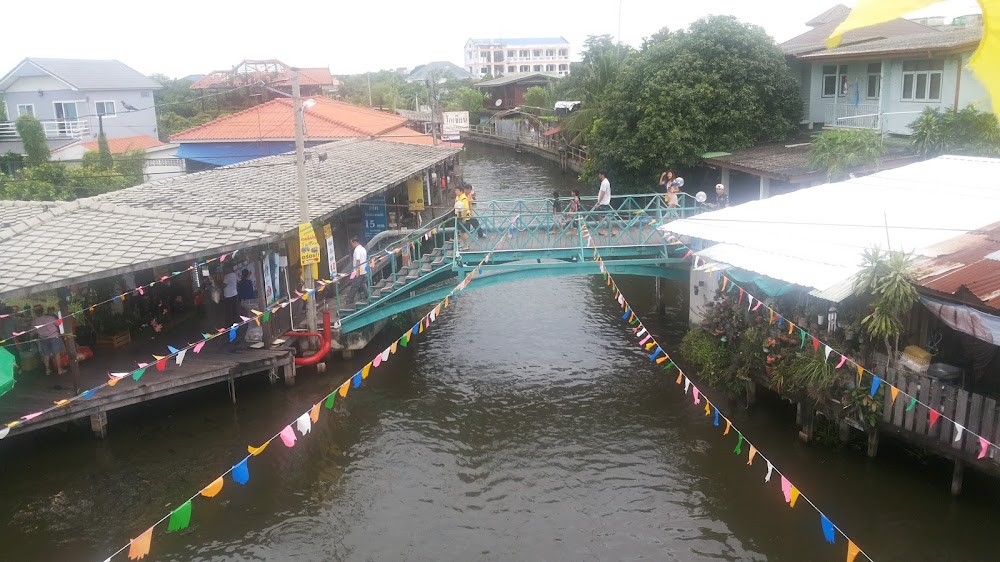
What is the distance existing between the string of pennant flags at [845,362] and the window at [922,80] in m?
12.9

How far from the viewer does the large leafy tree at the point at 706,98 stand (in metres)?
31.4

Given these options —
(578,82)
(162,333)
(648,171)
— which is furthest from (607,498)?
(578,82)

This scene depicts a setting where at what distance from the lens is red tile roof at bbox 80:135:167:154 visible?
4069 cm

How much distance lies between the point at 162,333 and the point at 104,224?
283cm

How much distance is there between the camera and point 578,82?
199ft

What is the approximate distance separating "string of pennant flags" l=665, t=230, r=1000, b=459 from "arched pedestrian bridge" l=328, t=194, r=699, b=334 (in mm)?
3188

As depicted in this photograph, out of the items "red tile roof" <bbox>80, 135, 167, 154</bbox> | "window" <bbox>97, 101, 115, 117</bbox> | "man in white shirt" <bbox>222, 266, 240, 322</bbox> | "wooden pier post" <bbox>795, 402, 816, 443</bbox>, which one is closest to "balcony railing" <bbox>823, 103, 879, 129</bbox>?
"wooden pier post" <bbox>795, 402, 816, 443</bbox>

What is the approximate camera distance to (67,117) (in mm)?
45594

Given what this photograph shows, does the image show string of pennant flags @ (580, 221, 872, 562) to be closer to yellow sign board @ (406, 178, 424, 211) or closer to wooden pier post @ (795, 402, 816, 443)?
wooden pier post @ (795, 402, 816, 443)

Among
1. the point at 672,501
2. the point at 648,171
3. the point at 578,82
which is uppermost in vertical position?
the point at 578,82

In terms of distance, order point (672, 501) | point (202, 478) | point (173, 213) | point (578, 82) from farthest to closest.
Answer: point (578, 82)
point (173, 213)
point (202, 478)
point (672, 501)

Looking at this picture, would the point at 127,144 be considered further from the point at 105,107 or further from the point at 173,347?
the point at 173,347

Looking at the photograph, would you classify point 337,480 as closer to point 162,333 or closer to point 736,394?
point 162,333

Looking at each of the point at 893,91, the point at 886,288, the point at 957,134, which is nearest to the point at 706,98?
the point at 893,91
